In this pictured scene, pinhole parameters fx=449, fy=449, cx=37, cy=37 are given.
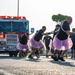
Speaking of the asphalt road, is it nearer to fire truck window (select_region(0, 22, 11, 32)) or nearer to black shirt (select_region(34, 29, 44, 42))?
black shirt (select_region(34, 29, 44, 42))

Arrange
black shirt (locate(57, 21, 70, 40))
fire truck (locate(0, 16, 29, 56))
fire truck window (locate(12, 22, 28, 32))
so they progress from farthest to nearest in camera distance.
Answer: fire truck window (locate(12, 22, 28, 32)), fire truck (locate(0, 16, 29, 56)), black shirt (locate(57, 21, 70, 40))

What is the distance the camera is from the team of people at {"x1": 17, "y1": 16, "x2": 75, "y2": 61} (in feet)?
58.6

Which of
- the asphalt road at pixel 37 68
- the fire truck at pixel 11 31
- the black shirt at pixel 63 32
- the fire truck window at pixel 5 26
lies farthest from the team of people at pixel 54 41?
the asphalt road at pixel 37 68

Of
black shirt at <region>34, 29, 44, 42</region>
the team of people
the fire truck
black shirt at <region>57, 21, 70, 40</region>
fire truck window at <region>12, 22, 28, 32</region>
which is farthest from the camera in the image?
fire truck window at <region>12, 22, 28, 32</region>

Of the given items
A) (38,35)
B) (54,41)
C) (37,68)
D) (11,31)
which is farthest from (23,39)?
(37,68)

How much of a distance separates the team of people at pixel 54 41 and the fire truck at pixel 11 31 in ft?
3.88

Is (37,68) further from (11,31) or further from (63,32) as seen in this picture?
(11,31)

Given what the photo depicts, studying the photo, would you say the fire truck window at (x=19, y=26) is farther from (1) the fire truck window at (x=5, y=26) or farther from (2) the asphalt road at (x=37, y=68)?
(2) the asphalt road at (x=37, y=68)

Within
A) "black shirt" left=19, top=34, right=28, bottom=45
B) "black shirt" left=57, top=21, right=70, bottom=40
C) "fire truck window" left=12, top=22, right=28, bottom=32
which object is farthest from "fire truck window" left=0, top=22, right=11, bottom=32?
"black shirt" left=57, top=21, right=70, bottom=40

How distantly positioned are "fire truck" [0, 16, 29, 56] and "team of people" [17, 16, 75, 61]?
3.88 feet

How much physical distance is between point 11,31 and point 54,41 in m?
10.3

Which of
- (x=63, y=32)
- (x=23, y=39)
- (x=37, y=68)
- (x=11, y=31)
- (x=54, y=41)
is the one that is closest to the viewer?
(x=37, y=68)

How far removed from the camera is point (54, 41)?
61.4 ft

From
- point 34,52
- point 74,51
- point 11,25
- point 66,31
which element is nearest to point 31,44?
point 34,52
